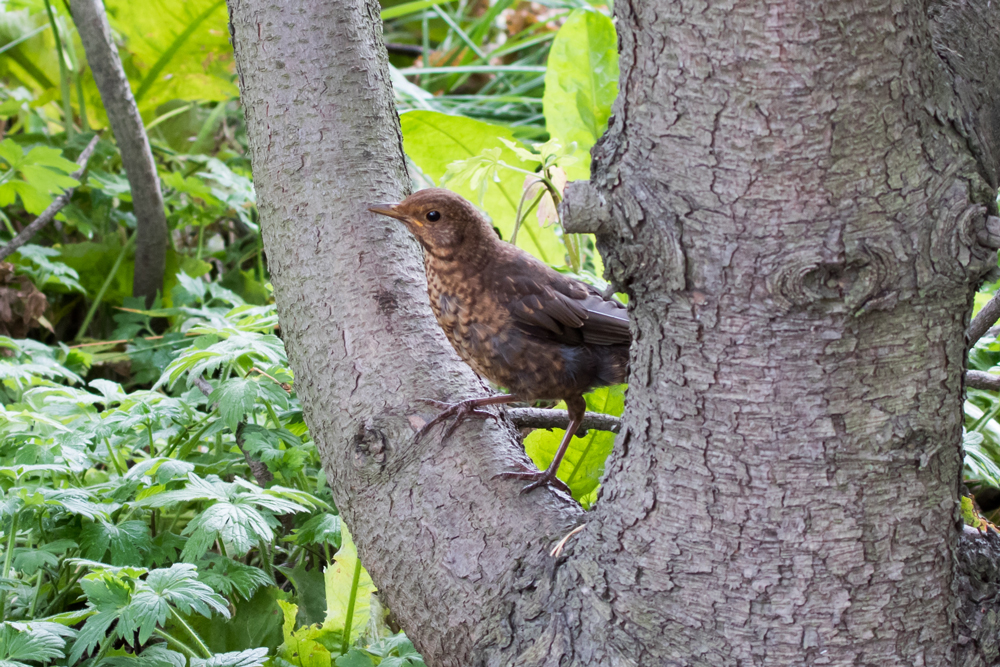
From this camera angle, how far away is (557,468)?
171 centimetres

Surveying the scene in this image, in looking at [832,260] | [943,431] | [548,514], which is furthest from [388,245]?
[943,431]

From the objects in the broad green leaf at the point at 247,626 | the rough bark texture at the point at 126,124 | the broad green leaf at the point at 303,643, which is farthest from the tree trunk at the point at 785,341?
the rough bark texture at the point at 126,124

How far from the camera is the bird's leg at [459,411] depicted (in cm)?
152

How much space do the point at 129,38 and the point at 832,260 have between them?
4.04 m

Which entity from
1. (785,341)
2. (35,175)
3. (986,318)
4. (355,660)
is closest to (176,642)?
(355,660)

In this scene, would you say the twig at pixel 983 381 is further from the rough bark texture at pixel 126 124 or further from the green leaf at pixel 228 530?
the rough bark texture at pixel 126 124

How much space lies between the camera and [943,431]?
1.08 m

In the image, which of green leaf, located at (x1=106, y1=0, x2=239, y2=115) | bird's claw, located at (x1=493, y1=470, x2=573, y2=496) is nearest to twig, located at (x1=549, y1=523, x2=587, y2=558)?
bird's claw, located at (x1=493, y1=470, x2=573, y2=496)

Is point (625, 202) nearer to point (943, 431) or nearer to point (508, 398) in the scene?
point (943, 431)

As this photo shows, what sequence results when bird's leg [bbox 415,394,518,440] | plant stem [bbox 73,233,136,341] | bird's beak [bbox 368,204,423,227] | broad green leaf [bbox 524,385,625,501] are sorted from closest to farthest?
bird's leg [bbox 415,394,518,440], bird's beak [bbox 368,204,423,227], broad green leaf [bbox 524,385,625,501], plant stem [bbox 73,233,136,341]

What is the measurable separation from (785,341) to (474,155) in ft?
6.56

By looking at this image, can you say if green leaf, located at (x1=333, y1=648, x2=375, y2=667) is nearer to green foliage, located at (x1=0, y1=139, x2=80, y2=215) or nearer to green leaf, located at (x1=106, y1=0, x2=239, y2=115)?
green foliage, located at (x1=0, y1=139, x2=80, y2=215)

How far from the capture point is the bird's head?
71.6 inches

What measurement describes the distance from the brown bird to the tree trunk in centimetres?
64
